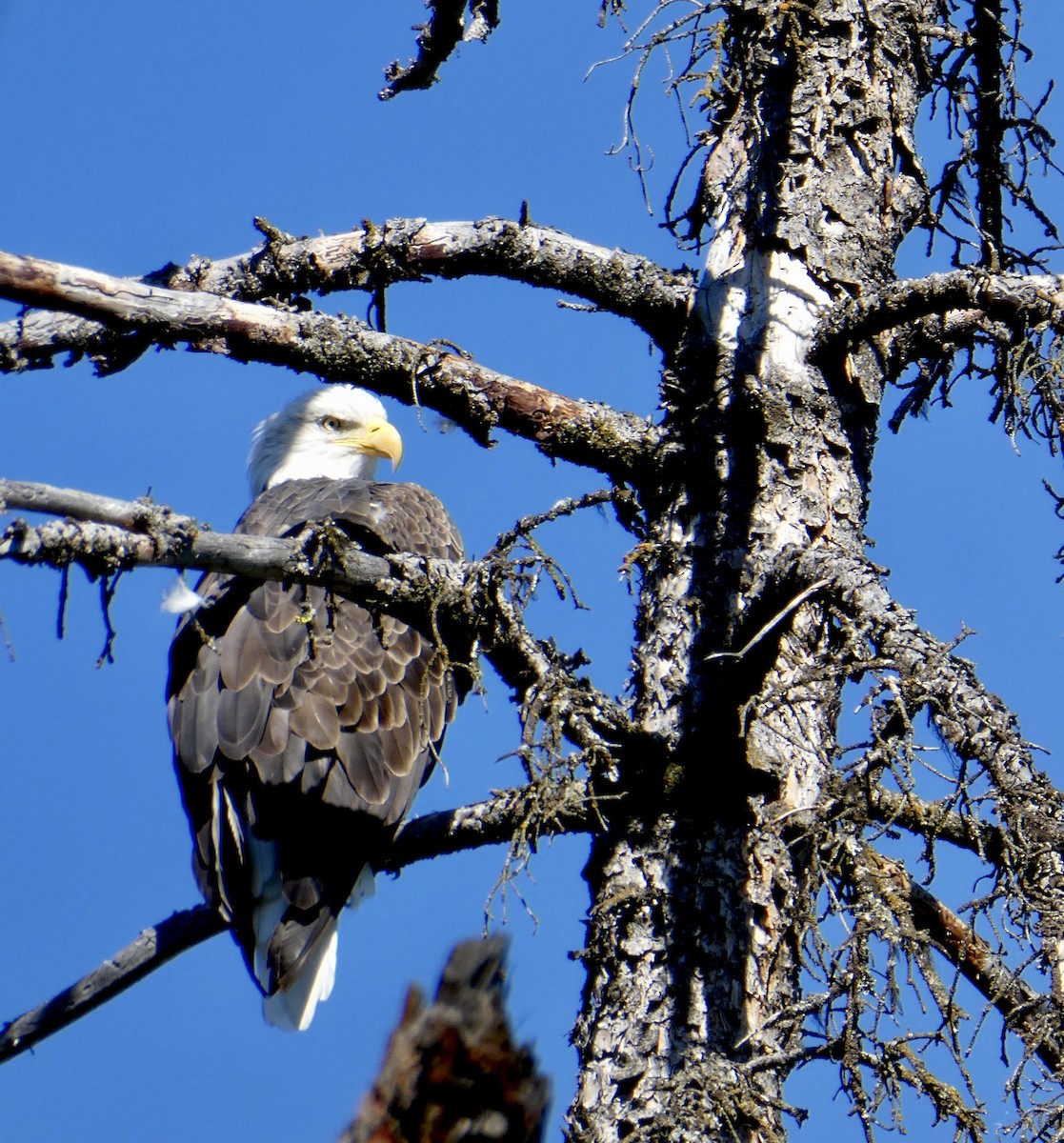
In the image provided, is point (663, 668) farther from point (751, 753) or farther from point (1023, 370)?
point (1023, 370)

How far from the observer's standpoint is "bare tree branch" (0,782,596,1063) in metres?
3.90

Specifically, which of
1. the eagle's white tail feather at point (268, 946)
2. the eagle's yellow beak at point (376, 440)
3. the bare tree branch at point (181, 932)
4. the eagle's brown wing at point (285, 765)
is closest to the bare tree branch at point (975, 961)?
the bare tree branch at point (181, 932)

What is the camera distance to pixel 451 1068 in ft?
4.41

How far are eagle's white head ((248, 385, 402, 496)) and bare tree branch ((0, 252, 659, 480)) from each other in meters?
3.18

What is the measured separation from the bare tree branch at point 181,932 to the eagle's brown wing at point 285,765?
0.47 feet

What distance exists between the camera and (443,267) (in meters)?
4.15

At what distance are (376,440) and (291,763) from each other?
114 inches

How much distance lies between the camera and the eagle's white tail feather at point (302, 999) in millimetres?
4719

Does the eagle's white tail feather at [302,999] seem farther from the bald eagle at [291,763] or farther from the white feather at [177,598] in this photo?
the white feather at [177,598]

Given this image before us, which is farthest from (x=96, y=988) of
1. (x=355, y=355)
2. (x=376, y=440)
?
(x=376, y=440)

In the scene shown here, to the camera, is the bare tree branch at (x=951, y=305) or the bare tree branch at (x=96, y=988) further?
the bare tree branch at (x=96, y=988)

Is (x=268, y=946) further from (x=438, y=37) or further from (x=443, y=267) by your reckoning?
(x=438, y=37)

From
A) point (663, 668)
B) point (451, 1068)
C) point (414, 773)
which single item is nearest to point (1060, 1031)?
point (663, 668)

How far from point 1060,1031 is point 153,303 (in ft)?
8.33
